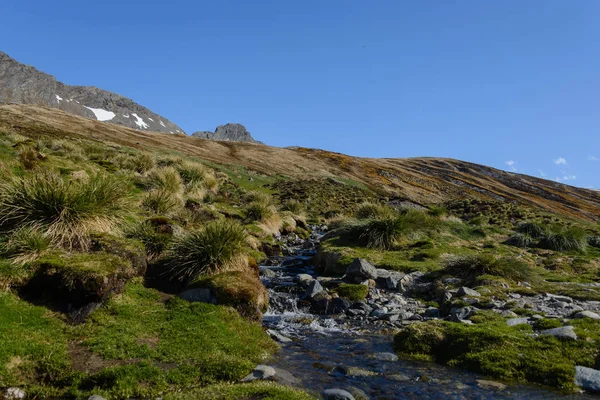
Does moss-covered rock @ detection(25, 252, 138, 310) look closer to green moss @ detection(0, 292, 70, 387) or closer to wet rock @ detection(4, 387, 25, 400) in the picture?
green moss @ detection(0, 292, 70, 387)

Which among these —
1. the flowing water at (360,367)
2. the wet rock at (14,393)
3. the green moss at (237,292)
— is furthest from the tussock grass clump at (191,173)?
the wet rock at (14,393)

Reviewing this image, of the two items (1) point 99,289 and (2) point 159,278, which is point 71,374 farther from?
(2) point 159,278

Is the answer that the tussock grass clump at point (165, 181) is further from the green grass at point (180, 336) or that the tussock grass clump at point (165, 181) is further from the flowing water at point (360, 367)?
the green grass at point (180, 336)

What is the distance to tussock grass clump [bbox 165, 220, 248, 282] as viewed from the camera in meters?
12.1

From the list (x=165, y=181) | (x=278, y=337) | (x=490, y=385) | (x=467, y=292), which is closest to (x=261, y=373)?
(x=278, y=337)

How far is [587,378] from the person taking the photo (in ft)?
24.9

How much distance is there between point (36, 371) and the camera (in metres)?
6.87

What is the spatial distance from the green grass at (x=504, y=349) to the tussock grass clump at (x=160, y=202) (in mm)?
13458

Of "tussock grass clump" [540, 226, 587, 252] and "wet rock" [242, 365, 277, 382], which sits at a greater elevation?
"tussock grass clump" [540, 226, 587, 252]

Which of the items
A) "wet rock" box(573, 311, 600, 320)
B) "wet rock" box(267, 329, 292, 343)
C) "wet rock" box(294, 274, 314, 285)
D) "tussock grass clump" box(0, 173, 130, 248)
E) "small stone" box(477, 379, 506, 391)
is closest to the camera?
"small stone" box(477, 379, 506, 391)

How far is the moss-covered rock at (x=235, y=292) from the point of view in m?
10.6

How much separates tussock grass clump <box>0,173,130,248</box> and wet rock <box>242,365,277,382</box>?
246 inches

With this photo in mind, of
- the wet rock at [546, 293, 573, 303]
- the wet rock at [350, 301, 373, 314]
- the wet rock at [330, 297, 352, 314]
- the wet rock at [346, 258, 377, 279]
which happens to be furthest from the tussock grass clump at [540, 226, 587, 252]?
the wet rock at [330, 297, 352, 314]

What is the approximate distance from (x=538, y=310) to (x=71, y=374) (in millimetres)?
12041
